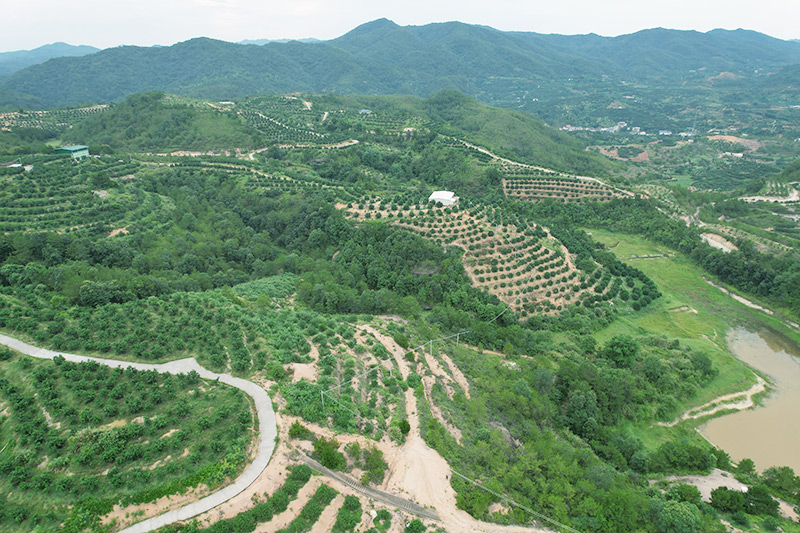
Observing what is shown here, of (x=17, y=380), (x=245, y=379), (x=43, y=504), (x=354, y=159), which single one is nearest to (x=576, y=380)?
(x=245, y=379)

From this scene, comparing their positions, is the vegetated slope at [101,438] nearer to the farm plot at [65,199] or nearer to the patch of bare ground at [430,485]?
the patch of bare ground at [430,485]

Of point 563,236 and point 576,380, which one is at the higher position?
point 563,236

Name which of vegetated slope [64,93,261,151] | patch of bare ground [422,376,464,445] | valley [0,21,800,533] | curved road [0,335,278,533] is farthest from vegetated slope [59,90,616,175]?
patch of bare ground [422,376,464,445]

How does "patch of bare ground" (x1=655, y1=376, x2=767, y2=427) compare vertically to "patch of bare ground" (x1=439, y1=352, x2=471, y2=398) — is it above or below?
below

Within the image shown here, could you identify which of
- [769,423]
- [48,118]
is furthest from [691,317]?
[48,118]

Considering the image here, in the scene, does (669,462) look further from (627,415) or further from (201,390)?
(201,390)

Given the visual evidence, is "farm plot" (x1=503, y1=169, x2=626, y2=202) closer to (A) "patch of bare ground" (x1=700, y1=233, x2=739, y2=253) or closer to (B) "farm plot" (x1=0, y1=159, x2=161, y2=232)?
(A) "patch of bare ground" (x1=700, y1=233, x2=739, y2=253)
